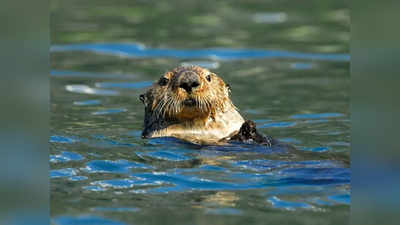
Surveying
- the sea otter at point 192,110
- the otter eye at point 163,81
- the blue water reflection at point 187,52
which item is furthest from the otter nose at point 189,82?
the blue water reflection at point 187,52

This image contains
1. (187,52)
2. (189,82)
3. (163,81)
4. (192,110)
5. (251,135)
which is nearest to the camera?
(251,135)

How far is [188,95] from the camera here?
17.2 feet

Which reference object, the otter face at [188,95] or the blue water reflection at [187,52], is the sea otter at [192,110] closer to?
the otter face at [188,95]

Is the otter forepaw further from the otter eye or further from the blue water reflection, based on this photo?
the blue water reflection

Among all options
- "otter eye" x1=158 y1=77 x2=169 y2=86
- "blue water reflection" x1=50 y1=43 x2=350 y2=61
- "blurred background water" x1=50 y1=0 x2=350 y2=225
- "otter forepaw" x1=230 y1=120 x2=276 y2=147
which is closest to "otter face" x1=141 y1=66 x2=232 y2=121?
"otter eye" x1=158 y1=77 x2=169 y2=86

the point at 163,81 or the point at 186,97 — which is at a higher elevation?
Answer: the point at 163,81

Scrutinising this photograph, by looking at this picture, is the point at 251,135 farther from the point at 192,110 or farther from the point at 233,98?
the point at 233,98

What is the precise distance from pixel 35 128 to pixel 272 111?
23.6ft

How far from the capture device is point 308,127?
6730 millimetres

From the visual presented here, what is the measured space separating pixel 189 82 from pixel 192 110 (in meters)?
0.28

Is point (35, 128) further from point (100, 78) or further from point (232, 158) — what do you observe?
point (100, 78)

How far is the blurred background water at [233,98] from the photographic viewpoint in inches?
135

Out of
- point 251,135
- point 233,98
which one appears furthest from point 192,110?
point 233,98

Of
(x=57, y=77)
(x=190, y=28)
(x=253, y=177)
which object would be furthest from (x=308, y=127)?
(x=190, y=28)
